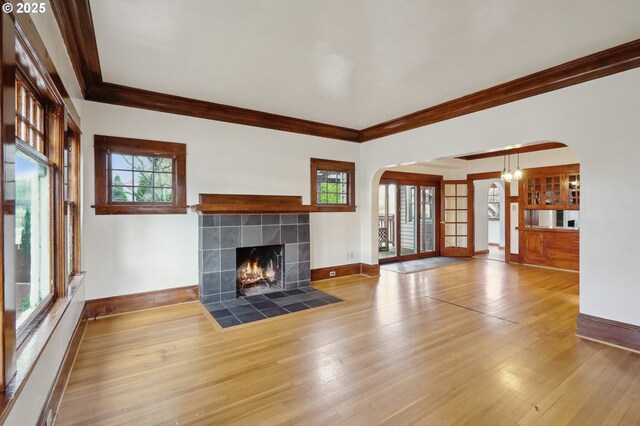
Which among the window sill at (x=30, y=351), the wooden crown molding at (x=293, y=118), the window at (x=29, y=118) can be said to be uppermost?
the wooden crown molding at (x=293, y=118)

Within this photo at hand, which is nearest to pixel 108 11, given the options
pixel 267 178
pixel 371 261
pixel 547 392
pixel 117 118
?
pixel 117 118

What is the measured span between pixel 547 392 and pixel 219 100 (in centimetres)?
478

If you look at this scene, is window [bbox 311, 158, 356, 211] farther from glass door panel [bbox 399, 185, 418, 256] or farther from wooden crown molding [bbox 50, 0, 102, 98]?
wooden crown molding [bbox 50, 0, 102, 98]

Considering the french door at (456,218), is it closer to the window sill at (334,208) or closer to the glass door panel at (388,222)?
the glass door panel at (388,222)

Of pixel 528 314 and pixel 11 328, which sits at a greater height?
pixel 11 328

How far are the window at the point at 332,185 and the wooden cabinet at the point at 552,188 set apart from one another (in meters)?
4.40

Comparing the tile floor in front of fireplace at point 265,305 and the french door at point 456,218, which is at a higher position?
the french door at point 456,218

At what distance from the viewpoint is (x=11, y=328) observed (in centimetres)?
136

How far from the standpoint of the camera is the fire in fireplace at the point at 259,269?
4.94 m

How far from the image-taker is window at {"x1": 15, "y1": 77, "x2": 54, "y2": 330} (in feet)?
5.91

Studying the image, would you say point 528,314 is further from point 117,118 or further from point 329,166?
point 117,118

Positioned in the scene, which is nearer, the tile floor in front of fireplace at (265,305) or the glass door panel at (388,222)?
the tile floor in front of fireplace at (265,305)

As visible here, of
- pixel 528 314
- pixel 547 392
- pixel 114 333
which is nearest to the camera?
pixel 547 392

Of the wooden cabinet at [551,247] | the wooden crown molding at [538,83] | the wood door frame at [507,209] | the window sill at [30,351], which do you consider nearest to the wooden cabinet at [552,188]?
the wood door frame at [507,209]
